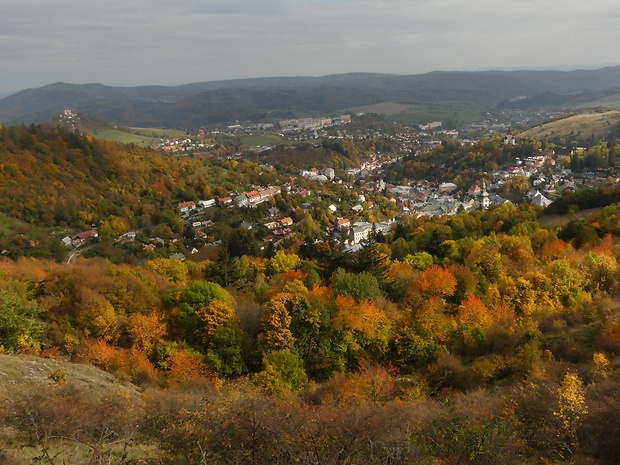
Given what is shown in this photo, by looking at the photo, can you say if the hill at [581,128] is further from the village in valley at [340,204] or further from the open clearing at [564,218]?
the open clearing at [564,218]

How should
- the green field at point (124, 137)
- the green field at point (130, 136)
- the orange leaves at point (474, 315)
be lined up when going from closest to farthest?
the orange leaves at point (474, 315) → the green field at point (130, 136) → the green field at point (124, 137)

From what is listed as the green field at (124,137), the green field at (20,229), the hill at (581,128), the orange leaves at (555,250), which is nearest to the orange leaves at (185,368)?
the orange leaves at (555,250)

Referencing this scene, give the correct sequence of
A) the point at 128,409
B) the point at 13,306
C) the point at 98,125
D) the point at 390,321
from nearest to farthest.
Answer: the point at 128,409 → the point at 13,306 → the point at 390,321 → the point at 98,125

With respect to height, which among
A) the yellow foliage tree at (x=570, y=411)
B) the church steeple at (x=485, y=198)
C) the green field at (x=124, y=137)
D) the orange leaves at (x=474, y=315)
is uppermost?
the green field at (x=124, y=137)

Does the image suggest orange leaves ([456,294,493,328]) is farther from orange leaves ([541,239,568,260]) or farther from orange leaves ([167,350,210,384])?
orange leaves ([167,350,210,384])

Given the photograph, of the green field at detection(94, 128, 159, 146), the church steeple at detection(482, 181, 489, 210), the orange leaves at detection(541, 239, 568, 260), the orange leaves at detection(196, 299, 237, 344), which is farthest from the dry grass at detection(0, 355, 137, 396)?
the green field at detection(94, 128, 159, 146)

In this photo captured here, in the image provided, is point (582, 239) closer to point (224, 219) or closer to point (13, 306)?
point (13, 306)

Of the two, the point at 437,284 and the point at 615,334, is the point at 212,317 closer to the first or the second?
the point at 437,284

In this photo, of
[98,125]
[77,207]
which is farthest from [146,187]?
[98,125]

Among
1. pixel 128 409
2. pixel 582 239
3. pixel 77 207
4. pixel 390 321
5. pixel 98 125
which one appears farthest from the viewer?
pixel 98 125
